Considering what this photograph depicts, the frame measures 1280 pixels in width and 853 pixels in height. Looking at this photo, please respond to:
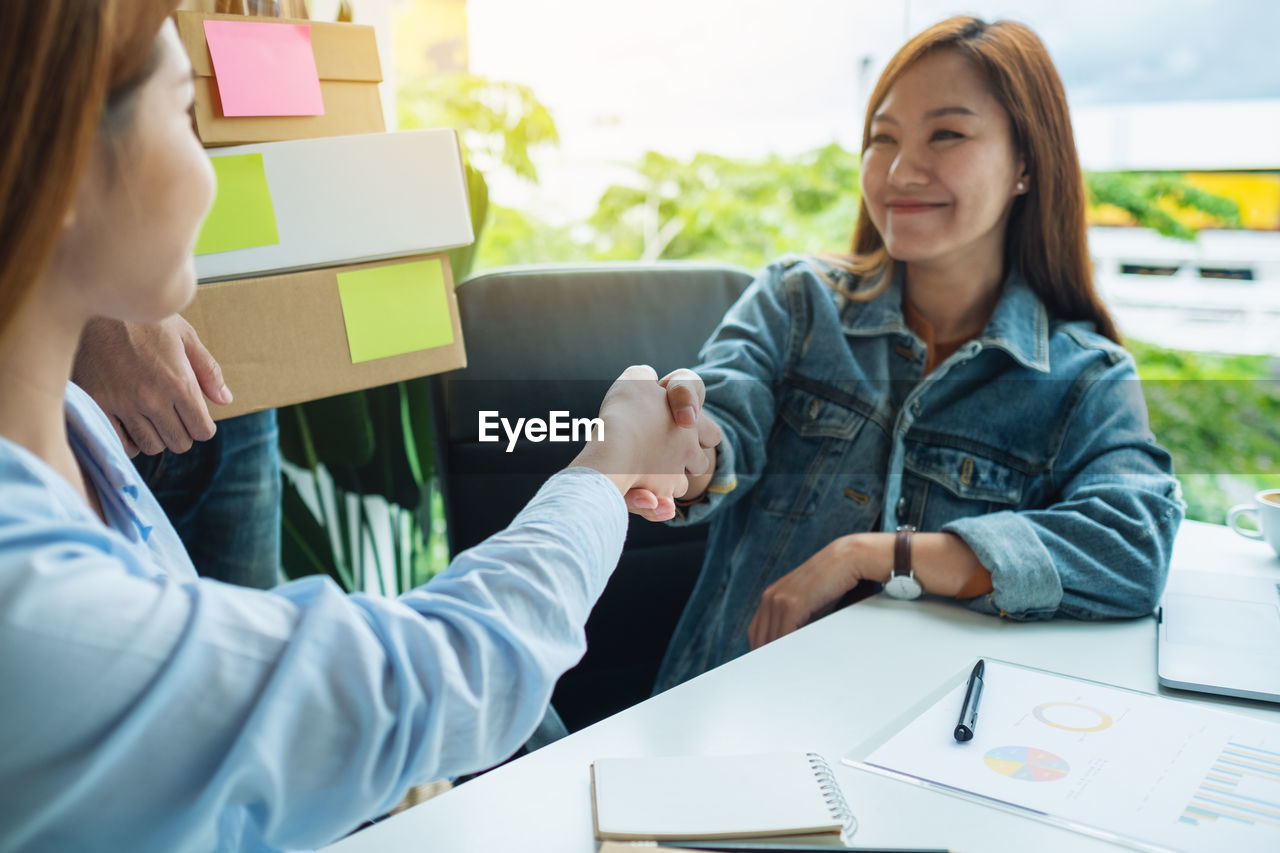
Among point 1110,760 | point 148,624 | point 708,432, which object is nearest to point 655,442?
point 708,432

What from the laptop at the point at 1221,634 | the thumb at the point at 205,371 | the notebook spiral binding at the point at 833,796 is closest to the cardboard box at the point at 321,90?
the thumb at the point at 205,371

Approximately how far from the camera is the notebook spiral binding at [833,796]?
0.61 metres

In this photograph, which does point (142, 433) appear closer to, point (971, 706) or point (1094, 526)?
point (971, 706)

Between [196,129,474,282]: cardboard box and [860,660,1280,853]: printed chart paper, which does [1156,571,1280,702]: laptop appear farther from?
[196,129,474,282]: cardboard box

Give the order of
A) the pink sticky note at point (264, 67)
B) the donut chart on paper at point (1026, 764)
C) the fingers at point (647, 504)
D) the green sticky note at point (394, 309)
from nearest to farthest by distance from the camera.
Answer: the donut chart on paper at point (1026, 764), the fingers at point (647, 504), the pink sticky note at point (264, 67), the green sticky note at point (394, 309)

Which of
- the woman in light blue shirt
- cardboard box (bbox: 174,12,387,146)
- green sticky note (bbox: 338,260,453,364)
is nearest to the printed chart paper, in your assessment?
the woman in light blue shirt

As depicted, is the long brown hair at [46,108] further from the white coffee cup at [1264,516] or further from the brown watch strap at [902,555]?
the white coffee cup at [1264,516]

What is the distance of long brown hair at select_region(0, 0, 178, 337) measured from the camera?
39cm

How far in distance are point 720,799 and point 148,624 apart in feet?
1.18

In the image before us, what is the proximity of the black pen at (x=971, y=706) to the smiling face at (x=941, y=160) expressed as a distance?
2.04ft

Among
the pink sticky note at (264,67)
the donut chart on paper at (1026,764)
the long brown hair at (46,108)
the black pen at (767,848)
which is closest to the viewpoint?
the long brown hair at (46,108)

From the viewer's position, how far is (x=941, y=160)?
1259mm

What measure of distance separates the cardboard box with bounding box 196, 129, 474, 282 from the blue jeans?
27 centimetres

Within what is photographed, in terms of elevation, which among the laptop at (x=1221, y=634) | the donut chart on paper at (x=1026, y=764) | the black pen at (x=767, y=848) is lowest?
the laptop at (x=1221, y=634)
